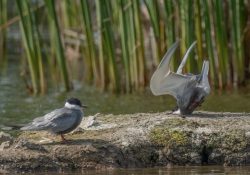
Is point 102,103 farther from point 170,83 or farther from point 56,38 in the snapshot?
point 170,83

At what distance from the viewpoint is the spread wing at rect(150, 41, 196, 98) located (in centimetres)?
867

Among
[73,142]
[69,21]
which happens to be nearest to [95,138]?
[73,142]

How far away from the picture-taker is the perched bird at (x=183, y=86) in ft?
28.7

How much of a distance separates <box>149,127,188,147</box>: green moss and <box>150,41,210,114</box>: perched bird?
83cm

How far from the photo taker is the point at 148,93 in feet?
43.4

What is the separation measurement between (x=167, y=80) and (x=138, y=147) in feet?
3.93

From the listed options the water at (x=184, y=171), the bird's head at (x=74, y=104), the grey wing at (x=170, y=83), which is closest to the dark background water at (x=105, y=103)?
the grey wing at (x=170, y=83)

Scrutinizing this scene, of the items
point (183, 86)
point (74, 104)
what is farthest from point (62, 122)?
point (183, 86)

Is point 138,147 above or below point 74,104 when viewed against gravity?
below

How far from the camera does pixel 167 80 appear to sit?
8.80 meters

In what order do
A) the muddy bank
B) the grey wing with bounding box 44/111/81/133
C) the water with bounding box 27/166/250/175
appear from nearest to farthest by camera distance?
the water with bounding box 27/166/250/175 → the muddy bank → the grey wing with bounding box 44/111/81/133

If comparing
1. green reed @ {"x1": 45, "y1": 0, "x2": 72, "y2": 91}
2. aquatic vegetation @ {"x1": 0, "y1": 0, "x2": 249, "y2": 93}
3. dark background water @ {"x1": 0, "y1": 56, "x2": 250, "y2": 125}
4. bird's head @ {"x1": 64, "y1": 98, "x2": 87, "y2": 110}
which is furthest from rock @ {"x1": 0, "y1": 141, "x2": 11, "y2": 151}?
green reed @ {"x1": 45, "y1": 0, "x2": 72, "y2": 91}

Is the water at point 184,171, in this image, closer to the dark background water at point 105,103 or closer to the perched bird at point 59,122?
the perched bird at point 59,122

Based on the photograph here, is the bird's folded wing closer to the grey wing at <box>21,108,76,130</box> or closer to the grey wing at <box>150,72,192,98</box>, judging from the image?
the grey wing at <box>21,108,76,130</box>
